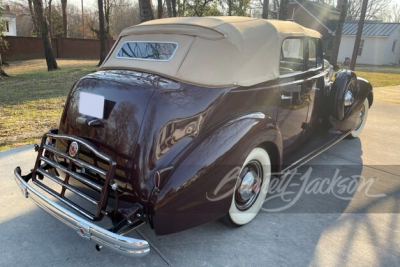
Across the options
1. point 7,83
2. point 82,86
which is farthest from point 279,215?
point 7,83

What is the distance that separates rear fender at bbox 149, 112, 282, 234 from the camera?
6.83 feet

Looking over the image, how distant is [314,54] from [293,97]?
3.47 ft

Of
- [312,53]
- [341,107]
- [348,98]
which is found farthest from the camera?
[348,98]

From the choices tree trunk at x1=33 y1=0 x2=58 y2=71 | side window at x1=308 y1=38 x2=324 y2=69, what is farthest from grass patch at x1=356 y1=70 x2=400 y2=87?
tree trunk at x1=33 y1=0 x2=58 y2=71

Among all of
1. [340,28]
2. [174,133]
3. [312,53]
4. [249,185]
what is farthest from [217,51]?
[340,28]

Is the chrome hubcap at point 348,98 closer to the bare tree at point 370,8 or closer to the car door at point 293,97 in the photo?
the car door at point 293,97

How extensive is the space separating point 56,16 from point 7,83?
2914 cm

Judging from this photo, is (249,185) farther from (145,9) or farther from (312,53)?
(145,9)

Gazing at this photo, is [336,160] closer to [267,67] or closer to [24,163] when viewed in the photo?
[267,67]

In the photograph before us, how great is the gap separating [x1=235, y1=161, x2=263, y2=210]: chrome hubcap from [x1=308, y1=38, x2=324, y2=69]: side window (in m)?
1.72

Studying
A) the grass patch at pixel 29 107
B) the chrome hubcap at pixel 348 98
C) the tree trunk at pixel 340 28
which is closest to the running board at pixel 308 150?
the chrome hubcap at pixel 348 98

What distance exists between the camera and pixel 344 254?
2.41 metres

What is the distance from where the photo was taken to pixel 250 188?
2.78 meters

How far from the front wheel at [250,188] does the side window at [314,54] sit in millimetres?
1644
